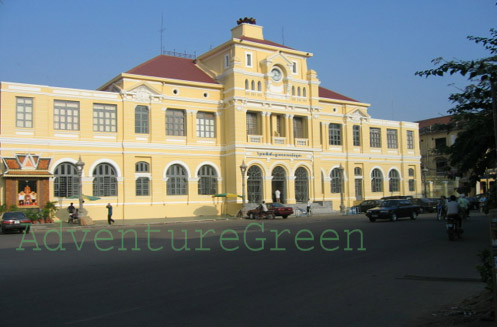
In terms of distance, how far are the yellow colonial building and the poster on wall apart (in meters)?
0.08

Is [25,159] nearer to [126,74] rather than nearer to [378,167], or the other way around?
[126,74]

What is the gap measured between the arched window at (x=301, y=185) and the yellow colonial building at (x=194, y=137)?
10cm

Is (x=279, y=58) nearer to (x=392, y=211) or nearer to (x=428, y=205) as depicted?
(x=428, y=205)

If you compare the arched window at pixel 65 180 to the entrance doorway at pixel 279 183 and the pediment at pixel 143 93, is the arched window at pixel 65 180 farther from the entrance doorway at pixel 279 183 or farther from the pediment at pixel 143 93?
the entrance doorway at pixel 279 183

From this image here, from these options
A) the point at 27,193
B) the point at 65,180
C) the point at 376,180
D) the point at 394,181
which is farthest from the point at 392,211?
the point at 394,181

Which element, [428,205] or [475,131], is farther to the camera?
[428,205]

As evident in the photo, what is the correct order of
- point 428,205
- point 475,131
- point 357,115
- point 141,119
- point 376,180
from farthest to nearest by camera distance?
point 376,180 → point 357,115 → point 428,205 → point 141,119 → point 475,131

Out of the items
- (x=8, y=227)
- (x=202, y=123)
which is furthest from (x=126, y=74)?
(x=8, y=227)

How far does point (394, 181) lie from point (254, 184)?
71.0 ft

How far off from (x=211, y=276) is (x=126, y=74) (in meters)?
32.6

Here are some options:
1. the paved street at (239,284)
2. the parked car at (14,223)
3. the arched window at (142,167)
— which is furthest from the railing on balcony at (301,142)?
the paved street at (239,284)

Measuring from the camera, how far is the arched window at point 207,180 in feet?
147

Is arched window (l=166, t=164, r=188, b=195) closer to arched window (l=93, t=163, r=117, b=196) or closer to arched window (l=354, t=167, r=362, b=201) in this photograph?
arched window (l=93, t=163, r=117, b=196)

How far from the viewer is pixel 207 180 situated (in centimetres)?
4516
